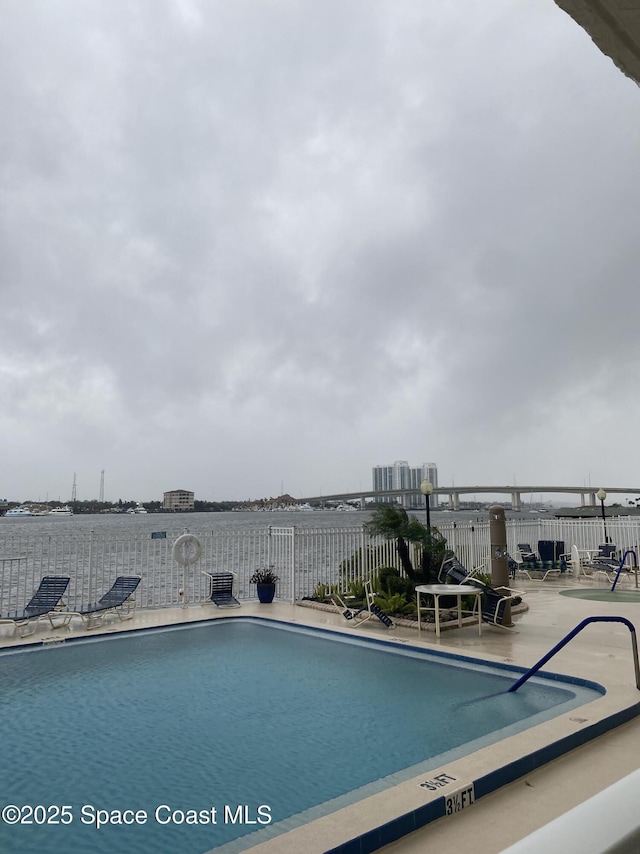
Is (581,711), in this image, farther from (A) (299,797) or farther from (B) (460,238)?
(B) (460,238)

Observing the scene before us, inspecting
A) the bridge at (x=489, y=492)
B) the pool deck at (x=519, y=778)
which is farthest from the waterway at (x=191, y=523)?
the pool deck at (x=519, y=778)

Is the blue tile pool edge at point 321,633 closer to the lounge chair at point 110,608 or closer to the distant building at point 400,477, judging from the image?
the lounge chair at point 110,608

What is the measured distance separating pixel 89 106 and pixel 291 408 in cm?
2501

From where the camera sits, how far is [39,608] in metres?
9.70

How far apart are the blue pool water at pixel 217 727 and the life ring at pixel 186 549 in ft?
9.93

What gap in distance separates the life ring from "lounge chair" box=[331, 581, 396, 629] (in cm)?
315

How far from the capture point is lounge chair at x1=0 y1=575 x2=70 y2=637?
30.7 ft

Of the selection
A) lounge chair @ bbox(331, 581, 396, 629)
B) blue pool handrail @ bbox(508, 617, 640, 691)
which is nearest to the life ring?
lounge chair @ bbox(331, 581, 396, 629)

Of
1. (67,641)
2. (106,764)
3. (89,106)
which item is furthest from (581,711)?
(89,106)

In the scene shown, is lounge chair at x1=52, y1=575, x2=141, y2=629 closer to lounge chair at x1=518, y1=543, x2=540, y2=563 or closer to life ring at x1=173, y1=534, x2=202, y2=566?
life ring at x1=173, y1=534, x2=202, y2=566

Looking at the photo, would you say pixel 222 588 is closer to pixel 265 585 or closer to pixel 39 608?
pixel 265 585

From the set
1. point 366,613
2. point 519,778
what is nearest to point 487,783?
point 519,778

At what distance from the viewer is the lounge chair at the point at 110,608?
988 centimetres

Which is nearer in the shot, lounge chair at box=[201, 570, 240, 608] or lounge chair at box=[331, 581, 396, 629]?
lounge chair at box=[331, 581, 396, 629]
